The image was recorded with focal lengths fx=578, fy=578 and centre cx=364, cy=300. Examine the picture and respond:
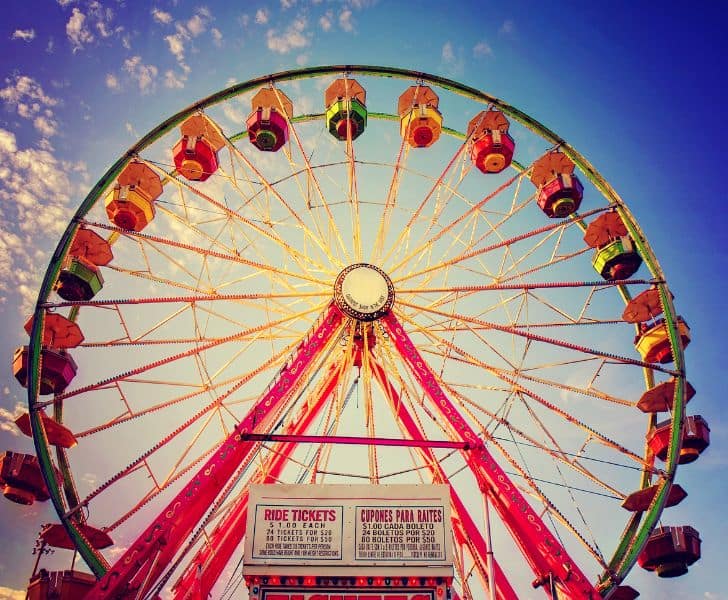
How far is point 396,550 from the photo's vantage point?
27.1 ft

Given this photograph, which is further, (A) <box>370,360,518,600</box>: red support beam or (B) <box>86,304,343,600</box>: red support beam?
(A) <box>370,360,518,600</box>: red support beam

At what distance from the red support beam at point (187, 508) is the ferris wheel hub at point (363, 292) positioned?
1646 millimetres

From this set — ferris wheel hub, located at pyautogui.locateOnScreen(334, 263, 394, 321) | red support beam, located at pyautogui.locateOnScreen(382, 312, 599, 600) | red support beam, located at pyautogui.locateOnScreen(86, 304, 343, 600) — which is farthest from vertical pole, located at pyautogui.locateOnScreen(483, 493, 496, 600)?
ferris wheel hub, located at pyautogui.locateOnScreen(334, 263, 394, 321)

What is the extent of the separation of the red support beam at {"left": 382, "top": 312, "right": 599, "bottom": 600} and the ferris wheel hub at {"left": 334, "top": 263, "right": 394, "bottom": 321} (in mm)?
2222

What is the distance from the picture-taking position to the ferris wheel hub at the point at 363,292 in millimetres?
12364

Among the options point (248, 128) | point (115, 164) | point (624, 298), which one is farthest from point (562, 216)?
point (115, 164)

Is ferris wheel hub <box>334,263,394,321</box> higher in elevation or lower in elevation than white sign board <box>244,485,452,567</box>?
higher

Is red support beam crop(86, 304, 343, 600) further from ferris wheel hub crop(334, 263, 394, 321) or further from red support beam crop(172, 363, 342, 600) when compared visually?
ferris wheel hub crop(334, 263, 394, 321)

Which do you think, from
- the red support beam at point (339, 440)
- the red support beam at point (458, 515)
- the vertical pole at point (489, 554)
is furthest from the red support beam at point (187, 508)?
the vertical pole at point (489, 554)

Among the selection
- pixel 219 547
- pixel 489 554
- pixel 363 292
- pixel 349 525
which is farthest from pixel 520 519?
pixel 363 292

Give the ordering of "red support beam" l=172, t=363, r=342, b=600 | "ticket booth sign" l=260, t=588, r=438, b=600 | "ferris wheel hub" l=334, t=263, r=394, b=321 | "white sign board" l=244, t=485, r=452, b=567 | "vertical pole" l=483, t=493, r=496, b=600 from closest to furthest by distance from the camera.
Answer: "vertical pole" l=483, t=493, r=496, b=600 < "ticket booth sign" l=260, t=588, r=438, b=600 < "white sign board" l=244, t=485, r=452, b=567 < "red support beam" l=172, t=363, r=342, b=600 < "ferris wheel hub" l=334, t=263, r=394, b=321

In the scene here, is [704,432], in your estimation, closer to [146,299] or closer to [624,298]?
[624,298]

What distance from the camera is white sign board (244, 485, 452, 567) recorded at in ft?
27.0

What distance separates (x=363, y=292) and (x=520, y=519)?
5617mm
